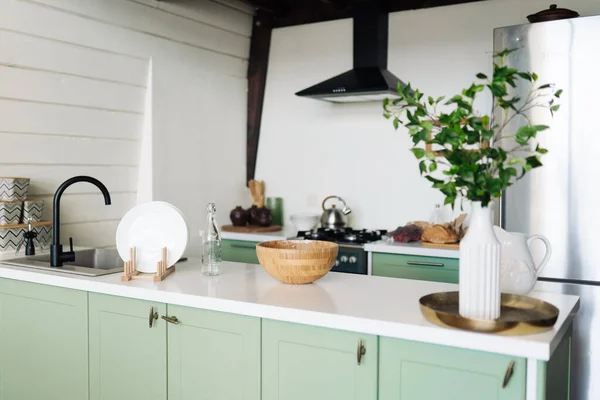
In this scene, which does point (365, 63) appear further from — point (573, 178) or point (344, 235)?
point (573, 178)

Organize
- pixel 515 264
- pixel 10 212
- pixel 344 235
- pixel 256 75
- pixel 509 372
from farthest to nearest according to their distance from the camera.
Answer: pixel 256 75 → pixel 344 235 → pixel 10 212 → pixel 515 264 → pixel 509 372

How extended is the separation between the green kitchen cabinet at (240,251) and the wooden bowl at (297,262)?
6.51ft

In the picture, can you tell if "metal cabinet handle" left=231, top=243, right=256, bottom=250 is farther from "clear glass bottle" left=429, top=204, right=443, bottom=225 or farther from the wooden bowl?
the wooden bowl

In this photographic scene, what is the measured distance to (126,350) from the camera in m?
2.49

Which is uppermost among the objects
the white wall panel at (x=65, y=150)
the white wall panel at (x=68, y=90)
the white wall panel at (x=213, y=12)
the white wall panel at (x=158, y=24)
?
the white wall panel at (x=213, y=12)

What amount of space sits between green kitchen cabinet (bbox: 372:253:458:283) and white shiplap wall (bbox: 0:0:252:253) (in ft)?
4.57

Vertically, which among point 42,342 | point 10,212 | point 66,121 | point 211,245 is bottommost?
point 42,342

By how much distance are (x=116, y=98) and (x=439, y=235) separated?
2114 mm

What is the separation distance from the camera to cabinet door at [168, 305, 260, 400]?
2.18 meters

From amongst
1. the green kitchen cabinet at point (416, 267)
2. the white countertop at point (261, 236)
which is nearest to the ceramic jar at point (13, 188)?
the white countertop at point (261, 236)

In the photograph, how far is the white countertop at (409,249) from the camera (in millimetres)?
3631

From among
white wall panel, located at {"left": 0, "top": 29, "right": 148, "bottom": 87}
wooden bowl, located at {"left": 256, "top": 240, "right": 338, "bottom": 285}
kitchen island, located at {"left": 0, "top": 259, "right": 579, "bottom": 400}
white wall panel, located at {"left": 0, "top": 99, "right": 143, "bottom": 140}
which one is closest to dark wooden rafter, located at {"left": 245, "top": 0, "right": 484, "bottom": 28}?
white wall panel, located at {"left": 0, "top": 29, "right": 148, "bottom": 87}

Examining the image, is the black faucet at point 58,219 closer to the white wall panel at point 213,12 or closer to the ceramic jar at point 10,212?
the ceramic jar at point 10,212

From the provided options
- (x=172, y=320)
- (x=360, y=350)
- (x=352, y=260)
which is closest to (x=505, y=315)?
(x=360, y=350)
